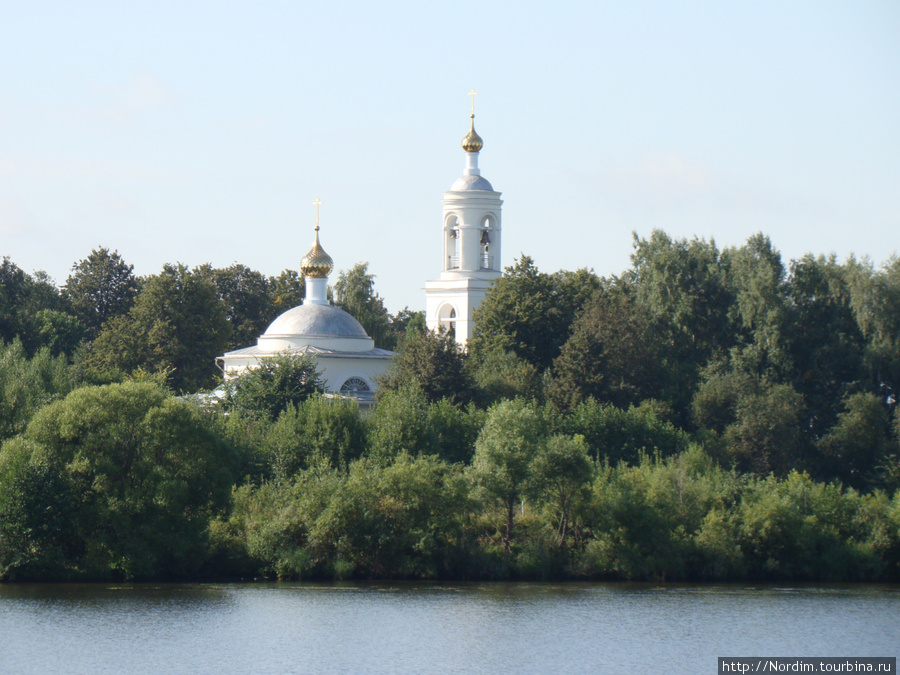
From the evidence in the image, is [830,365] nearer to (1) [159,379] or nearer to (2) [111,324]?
(1) [159,379]

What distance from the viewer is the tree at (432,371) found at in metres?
48.8

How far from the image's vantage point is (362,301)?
240 ft

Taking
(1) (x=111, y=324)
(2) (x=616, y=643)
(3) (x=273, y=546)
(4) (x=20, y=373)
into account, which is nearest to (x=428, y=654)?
(2) (x=616, y=643)

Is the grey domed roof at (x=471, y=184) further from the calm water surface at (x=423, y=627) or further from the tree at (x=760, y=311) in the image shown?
the calm water surface at (x=423, y=627)

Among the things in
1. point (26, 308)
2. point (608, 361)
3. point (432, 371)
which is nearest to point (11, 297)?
point (26, 308)

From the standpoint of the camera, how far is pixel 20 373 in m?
43.2

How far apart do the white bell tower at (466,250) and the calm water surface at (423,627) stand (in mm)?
23625

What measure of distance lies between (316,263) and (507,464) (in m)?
22.1

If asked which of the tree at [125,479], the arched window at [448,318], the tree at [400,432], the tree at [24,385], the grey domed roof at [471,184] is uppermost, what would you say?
the grey domed roof at [471,184]

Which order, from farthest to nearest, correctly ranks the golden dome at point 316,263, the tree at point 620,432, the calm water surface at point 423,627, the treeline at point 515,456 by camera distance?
the golden dome at point 316,263 < the tree at point 620,432 < the treeline at point 515,456 < the calm water surface at point 423,627

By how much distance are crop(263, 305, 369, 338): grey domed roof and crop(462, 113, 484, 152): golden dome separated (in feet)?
27.7

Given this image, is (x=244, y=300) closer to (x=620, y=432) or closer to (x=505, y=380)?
(x=505, y=380)

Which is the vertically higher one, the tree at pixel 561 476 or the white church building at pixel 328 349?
the white church building at pixel 328 349

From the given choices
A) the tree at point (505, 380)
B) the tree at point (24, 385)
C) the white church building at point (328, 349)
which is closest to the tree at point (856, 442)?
the tree at point (505, 380)
